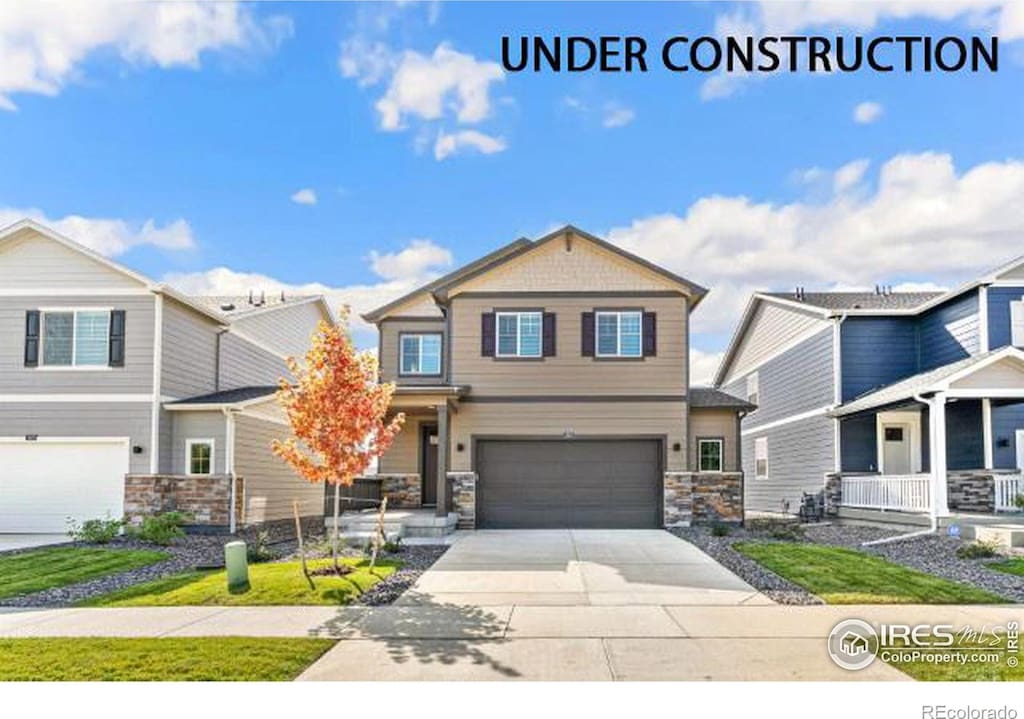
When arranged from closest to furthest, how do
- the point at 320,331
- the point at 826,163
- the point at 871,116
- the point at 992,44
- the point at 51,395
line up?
the point at 992,44 < the point at 320,331 < the point at 871,116 < the point at 826,163 < the point at 51,395

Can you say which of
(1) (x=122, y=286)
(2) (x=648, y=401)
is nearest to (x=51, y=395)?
(1) (x=122, y=286)

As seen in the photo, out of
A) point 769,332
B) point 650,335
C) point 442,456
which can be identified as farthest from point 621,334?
point 769,332

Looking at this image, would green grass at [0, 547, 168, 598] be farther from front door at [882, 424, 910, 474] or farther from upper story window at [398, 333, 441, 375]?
front door at [882, 424, 910, 474]

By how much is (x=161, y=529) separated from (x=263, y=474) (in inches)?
202

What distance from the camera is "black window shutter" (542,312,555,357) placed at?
19094 millimetres

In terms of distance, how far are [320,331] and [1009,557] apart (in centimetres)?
1110

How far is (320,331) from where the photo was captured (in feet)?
39.7

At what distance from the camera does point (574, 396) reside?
18938 mm

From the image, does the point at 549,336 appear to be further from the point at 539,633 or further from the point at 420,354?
the point at 539,633

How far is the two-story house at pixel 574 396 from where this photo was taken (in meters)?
18.8

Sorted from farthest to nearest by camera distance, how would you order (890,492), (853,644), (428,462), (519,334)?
1. (428,462)
2. (519,334)
3. (890,492)
4. (853,644)
